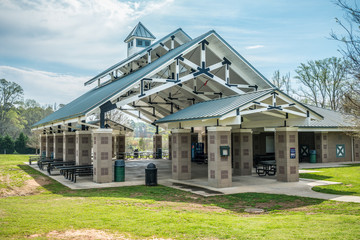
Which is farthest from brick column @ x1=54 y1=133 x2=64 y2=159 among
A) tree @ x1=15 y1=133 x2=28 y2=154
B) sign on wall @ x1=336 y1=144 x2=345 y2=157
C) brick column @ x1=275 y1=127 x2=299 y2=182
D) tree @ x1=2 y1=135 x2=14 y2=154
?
tree @ x1=2 y1=135 x2=14 y2=154

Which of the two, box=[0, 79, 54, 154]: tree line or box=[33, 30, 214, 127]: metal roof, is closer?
box=[33, 30, 214, 127]: metal roof

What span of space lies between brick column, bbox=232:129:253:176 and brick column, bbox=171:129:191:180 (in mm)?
3512

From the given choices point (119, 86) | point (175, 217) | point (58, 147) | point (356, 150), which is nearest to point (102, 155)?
point (119, 86)

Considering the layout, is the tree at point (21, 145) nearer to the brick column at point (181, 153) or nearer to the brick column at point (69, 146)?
the brick column at point (69, 146)

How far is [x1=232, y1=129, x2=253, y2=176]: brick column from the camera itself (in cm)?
1886

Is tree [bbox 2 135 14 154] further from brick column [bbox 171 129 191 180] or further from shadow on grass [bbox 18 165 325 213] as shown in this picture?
brick column [bbox 171 129 191 180]

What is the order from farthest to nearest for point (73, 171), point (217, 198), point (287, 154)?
1. point (73, 171)
2. point (287, 154)
3. point (217, 198)

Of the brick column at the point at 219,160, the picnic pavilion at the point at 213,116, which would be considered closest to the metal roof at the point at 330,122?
the picnic pavilion at the point at 213,116

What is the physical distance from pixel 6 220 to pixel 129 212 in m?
3.06

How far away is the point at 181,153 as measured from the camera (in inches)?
666

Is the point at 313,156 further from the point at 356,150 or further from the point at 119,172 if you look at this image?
the point at 119,172

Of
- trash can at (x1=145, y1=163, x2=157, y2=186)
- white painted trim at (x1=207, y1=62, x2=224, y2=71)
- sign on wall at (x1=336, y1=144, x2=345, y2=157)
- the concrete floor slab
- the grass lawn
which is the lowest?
the concrete floor slab

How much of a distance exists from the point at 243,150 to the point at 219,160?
5420 mm

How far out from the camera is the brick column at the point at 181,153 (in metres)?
16.9
